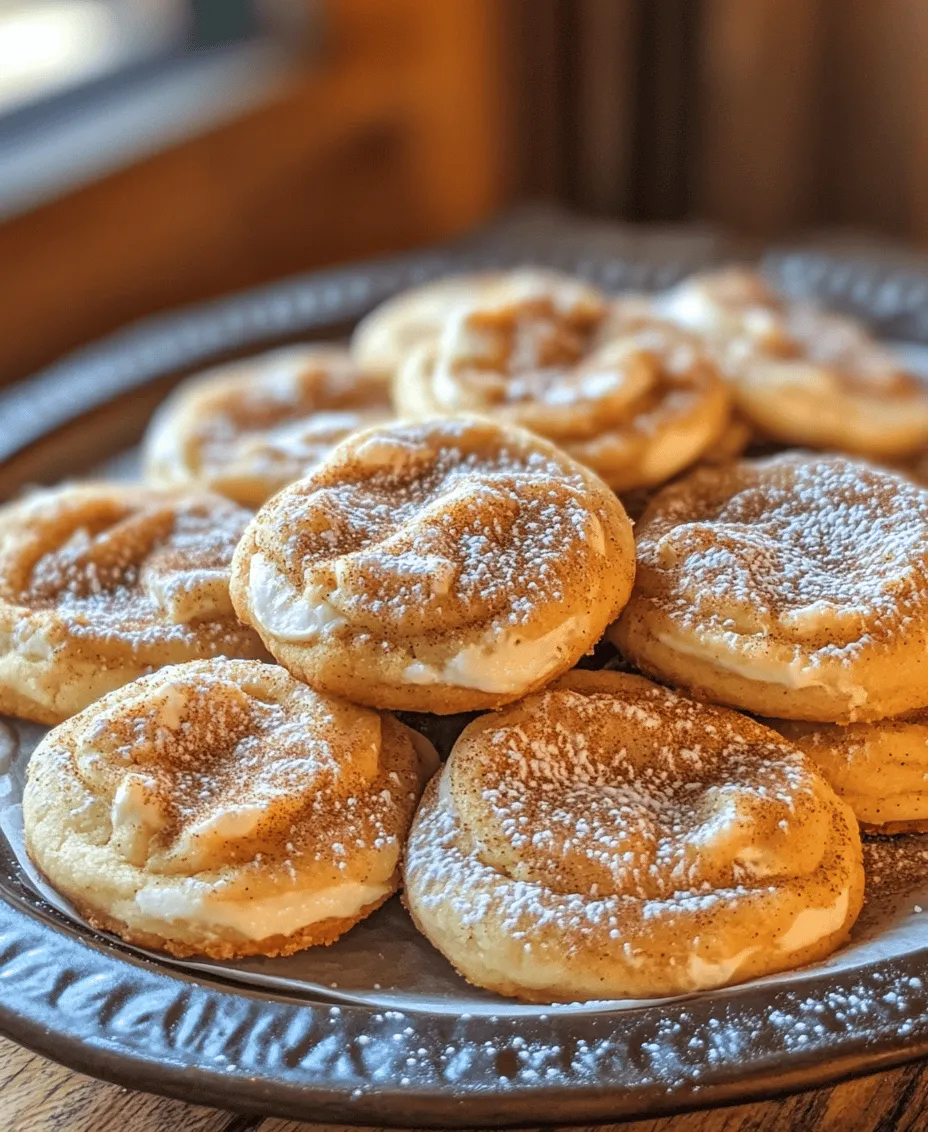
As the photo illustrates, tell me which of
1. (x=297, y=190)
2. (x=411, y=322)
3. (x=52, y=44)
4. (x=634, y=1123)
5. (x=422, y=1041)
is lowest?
(x=634, y=1123)

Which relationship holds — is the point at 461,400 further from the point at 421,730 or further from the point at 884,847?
the point at 884,847

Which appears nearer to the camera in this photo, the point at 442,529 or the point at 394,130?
the point at 442,529

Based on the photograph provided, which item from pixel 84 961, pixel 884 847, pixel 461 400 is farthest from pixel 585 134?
pixel 84 961

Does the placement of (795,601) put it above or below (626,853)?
above

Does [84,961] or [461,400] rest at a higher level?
[461,400]

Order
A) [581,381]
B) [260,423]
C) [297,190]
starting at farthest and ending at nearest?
1. [297,190]
2. [260,423]
3. [581,381]

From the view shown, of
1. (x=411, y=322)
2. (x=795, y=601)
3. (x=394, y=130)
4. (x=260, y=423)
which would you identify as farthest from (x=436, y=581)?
(x=394, y=130)

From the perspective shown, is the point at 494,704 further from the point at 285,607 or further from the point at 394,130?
the point at 394,130
